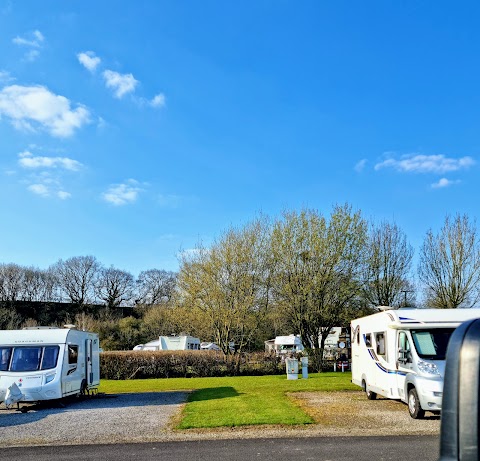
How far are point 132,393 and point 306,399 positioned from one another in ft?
27.6

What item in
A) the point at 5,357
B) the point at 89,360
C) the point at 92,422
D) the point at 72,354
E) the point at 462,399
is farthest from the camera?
the point at 89,360

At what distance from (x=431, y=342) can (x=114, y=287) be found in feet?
222

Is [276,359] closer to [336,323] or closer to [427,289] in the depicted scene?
[336,323]

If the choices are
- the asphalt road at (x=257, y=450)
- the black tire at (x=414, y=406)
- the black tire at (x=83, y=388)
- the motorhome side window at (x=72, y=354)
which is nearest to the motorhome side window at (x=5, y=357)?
the motorhome side window at (x=72, y=354)

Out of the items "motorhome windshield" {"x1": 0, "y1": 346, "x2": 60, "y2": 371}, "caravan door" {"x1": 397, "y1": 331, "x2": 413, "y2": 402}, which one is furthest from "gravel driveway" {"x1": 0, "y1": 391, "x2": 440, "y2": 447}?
"motorhome windshield" {"x1": 0, "y1": 346, "x2": 60, "y2": 371}

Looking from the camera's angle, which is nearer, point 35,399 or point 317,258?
point 35,399

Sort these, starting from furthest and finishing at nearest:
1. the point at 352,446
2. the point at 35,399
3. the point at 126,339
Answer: the point at 126,339 < the point at 35,399 < the point at 352,446

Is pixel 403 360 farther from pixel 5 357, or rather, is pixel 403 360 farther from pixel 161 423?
pixel 5 357

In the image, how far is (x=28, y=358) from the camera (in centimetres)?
1747

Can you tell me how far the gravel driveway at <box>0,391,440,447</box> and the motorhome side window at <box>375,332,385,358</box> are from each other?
148cm

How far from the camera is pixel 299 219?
36000 millimetres

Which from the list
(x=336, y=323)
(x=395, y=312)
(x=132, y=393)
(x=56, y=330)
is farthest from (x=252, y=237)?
(x=395, y=312)

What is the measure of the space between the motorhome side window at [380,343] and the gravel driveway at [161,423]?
1481mm

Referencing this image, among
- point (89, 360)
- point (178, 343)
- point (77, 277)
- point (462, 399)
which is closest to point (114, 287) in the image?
point (77, 277)
